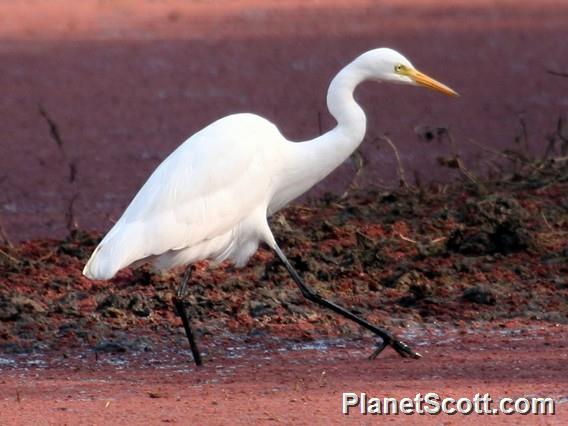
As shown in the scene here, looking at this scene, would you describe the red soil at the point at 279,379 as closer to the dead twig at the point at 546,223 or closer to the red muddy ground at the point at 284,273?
the red muddy ground at the point at 284,273

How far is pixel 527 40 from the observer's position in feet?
62.0

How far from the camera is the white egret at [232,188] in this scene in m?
6.55

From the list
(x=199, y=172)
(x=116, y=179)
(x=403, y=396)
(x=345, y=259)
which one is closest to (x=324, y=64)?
(x=116, y=179)

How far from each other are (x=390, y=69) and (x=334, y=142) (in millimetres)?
401

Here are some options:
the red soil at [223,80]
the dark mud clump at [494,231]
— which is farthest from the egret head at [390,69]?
the red soil at [223,80]

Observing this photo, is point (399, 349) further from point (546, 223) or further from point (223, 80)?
point (223, 80)

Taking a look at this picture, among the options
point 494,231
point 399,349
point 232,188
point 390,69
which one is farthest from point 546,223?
point 232,188

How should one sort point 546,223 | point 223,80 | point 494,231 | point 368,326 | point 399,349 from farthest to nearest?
point 223,80
point 546,223
point 494,231
point 368,326
point 399,349

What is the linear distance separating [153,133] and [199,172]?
7.25 metres

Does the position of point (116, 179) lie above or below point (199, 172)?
below

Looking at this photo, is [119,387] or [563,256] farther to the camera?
[563,256]

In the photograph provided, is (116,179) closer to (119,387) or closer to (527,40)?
(119,387)

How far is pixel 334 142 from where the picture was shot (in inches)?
275

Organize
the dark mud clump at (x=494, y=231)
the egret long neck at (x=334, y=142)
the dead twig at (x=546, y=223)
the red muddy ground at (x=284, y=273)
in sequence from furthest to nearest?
1. the dead twig at (x=546, y=223)
2. the dark mud clump at (x=494, y=231)
3. the egret long neck at (x=334, y=142)
4. the red muddy ground at (x=284, y=273)
